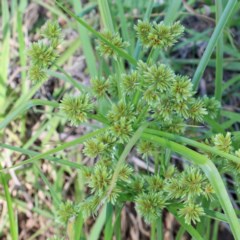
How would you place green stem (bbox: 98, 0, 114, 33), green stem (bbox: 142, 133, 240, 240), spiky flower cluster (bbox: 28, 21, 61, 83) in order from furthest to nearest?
1. green stem (bbox: 98, 0, 114, 33)
2. spiky flower cluster (bbox: 28, 21, 61, 83)
3. green stem (bbox: 142, 133, 240, 240)

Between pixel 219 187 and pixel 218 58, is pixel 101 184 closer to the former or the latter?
pixel 219 187

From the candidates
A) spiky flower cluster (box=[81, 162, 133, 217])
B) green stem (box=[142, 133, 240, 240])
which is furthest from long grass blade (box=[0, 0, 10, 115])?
green stem (box=[142, 133, 240, 240])

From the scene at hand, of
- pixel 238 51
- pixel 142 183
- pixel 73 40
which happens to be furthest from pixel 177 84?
pixel 73 40

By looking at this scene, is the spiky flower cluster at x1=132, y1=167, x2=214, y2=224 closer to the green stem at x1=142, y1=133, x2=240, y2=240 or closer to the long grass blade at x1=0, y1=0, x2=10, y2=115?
the green stem at x1=142, y1=133, x2=240, y2=240

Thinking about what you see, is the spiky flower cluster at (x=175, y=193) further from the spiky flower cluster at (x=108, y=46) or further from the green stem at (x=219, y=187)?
the spiky flower cluster at (x=108, y=46)

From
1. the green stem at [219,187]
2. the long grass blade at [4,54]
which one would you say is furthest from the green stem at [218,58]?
the long grass blade at [4,54]

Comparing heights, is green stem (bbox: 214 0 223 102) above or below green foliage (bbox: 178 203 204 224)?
above

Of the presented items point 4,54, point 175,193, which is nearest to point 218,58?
point 175,193
